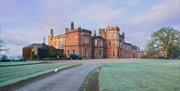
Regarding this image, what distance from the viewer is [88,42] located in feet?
369

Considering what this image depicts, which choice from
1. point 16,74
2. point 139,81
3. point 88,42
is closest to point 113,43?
point 88,42

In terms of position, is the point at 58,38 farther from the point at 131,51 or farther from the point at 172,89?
the point at 172,89

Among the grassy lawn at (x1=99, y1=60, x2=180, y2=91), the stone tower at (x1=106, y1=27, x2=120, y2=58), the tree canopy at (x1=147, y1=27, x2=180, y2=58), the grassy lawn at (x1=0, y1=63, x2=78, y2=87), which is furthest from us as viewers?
the stone tower at (x1=106, y1=27, x2=120, y2=58)

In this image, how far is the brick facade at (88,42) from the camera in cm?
10869

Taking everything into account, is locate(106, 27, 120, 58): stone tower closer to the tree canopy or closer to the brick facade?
the brick facade

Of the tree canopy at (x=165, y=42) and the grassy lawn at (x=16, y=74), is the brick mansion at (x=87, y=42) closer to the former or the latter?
the tree canopy at (x=165, y=42)

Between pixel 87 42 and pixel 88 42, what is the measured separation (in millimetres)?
657

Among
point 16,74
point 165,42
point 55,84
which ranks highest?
point 165,42

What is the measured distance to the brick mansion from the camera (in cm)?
10850

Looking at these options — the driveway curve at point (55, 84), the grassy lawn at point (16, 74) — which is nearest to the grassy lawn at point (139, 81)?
the driveway curve at point (55, 84)

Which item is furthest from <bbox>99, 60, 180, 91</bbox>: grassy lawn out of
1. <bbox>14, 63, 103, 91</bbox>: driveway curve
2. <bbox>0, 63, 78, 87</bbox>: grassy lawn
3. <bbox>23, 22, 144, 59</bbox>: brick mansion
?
<bbox>23, 22, 144, 59</bbox>: brick mansion

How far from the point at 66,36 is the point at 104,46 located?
16.9 m

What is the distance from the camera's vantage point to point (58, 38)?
11956cm

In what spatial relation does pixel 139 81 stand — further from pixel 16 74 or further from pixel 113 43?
pixel 113 43
